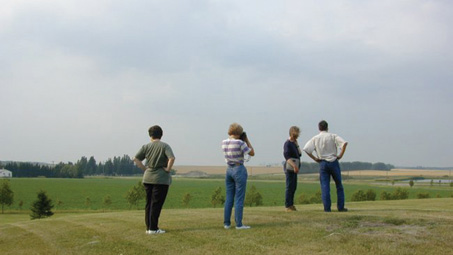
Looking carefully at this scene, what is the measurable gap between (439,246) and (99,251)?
265 inches

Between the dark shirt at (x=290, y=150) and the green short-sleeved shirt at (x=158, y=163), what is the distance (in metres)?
3.66

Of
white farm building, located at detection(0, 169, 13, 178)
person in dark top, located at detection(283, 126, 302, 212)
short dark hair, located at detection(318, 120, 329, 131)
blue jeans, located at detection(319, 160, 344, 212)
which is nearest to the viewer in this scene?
person in dark top, located at detection(283, 126, 302, 212)

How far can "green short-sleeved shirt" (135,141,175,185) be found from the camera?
10.0 meters

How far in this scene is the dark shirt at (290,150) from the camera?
1204cm

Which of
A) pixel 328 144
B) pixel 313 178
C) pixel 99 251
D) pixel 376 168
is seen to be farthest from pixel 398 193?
pixel 376 168

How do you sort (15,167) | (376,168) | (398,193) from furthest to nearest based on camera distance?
1. (15,167)
2. (376,168)
3. (398,193)

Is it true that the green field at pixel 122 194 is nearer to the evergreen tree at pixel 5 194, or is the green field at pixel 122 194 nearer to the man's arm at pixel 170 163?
the evergreen tree at pixel 5 194

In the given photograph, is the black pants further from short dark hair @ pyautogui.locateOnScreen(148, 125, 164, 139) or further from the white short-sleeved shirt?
the white short-sleeved shirt

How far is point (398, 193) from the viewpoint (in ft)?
212

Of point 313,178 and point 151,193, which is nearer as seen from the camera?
→ point 151,193

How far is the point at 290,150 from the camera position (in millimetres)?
12062

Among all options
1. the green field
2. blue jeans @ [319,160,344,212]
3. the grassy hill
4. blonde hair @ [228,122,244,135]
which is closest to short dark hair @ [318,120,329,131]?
blue jeans @ [319,160,344,212]

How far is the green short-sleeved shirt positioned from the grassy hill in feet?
4.31

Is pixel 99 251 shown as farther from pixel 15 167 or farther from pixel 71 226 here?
pixel 15 167
